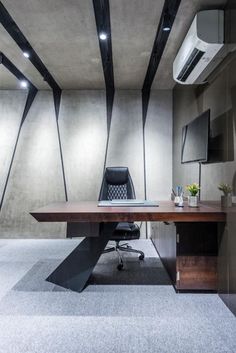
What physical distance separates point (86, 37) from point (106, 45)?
0.30 meters

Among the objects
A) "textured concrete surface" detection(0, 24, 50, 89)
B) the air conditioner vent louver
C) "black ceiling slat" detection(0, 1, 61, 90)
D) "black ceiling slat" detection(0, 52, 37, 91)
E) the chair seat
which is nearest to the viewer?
the air conditioner vent louver

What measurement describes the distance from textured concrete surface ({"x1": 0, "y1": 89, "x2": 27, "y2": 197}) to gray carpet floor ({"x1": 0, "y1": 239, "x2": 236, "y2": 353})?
7.80 feet

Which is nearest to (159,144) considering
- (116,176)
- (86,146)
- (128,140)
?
(128,140)

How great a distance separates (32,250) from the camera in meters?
4.40

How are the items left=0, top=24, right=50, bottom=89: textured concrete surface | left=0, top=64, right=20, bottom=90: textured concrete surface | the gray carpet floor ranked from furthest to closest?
left=0, top=64, right=20, bottom=90: textured concrete surface < left=0, top=24, right=50, bottom=89: textured concrete surface < the gray carpet floor

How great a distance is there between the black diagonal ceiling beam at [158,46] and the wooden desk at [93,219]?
188cm

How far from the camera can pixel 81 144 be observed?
17.3 ft

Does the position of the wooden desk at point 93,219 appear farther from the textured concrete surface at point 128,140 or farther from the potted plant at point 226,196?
the textured concrete surface at point 128,140

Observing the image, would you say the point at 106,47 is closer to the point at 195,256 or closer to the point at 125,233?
the point at 125,233

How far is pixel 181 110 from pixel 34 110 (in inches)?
102

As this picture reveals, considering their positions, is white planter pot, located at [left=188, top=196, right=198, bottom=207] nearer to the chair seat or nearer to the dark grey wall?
the dark grey wall

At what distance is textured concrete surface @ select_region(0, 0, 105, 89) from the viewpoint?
110 inches

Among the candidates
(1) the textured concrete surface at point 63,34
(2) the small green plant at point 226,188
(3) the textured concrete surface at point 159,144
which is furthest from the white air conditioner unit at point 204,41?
(3) the textured concrete surface at point 159,144

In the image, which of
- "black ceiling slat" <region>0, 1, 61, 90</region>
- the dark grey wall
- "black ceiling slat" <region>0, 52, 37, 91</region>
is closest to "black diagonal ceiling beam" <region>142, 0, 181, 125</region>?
the dark grey wall
